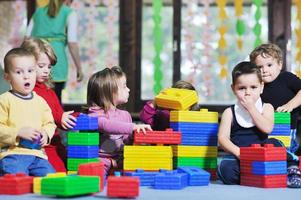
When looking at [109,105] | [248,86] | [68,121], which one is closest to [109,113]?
[109,105]

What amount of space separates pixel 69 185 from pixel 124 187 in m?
0.20

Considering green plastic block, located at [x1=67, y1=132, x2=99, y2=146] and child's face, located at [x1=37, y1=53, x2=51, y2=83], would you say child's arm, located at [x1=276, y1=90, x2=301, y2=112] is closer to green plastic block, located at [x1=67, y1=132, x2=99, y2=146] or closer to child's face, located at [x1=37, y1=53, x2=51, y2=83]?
green plastic block, located at [x1=67, y1=132, x2=99, y2=146]

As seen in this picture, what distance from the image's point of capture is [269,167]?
8.64 feet

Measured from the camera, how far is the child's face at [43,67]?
3025 mm

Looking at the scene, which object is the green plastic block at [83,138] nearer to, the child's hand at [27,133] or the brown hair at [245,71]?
the child's hand at [27,133]

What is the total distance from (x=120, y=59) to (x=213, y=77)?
2.68 ft

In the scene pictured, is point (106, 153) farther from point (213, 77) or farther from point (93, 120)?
point (213, 77)

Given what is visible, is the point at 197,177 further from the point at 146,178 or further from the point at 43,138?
the point at 43,138

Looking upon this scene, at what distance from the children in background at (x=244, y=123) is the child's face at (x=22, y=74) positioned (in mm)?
905

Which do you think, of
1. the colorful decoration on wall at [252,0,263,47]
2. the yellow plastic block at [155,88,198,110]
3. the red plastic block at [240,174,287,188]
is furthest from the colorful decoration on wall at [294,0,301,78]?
the red plastic block at [240,174,287,188]

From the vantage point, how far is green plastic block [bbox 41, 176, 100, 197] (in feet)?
7.21

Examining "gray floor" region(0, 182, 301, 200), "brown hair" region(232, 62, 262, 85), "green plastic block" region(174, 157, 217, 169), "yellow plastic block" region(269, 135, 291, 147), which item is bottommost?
"gray floor" region(0, 182, 301, 200)

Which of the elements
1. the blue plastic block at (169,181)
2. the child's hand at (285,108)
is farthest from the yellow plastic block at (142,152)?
the child's hand at (285,108)

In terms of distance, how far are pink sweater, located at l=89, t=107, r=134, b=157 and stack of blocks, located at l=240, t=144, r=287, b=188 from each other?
0.57 m
